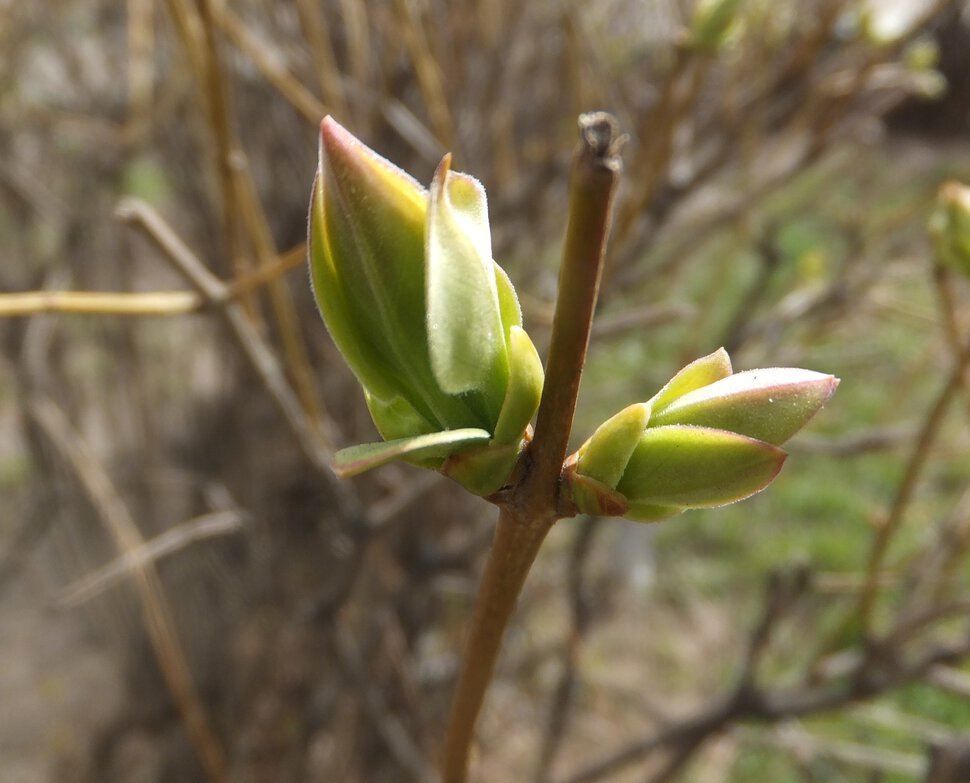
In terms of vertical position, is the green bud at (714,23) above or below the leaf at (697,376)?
above

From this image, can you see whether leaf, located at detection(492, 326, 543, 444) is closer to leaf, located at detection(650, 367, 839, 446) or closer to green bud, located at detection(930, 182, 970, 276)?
leaf, located at detection(650, 367, 839, 446)

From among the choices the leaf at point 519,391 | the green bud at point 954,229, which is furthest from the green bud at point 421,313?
the green bud at point 954,229

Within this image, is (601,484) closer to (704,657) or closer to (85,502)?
(85,502)

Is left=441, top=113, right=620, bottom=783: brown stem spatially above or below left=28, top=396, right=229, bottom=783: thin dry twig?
above

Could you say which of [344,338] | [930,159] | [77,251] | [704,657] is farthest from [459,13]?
[930,159]

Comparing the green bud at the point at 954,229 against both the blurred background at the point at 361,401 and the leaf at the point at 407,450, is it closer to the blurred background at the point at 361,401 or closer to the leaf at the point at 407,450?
the blurred background at the point at 361,401

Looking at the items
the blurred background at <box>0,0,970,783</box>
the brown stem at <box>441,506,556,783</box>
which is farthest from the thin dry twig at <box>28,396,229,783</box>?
the brown stem at <box>441,506,556,783</box>
